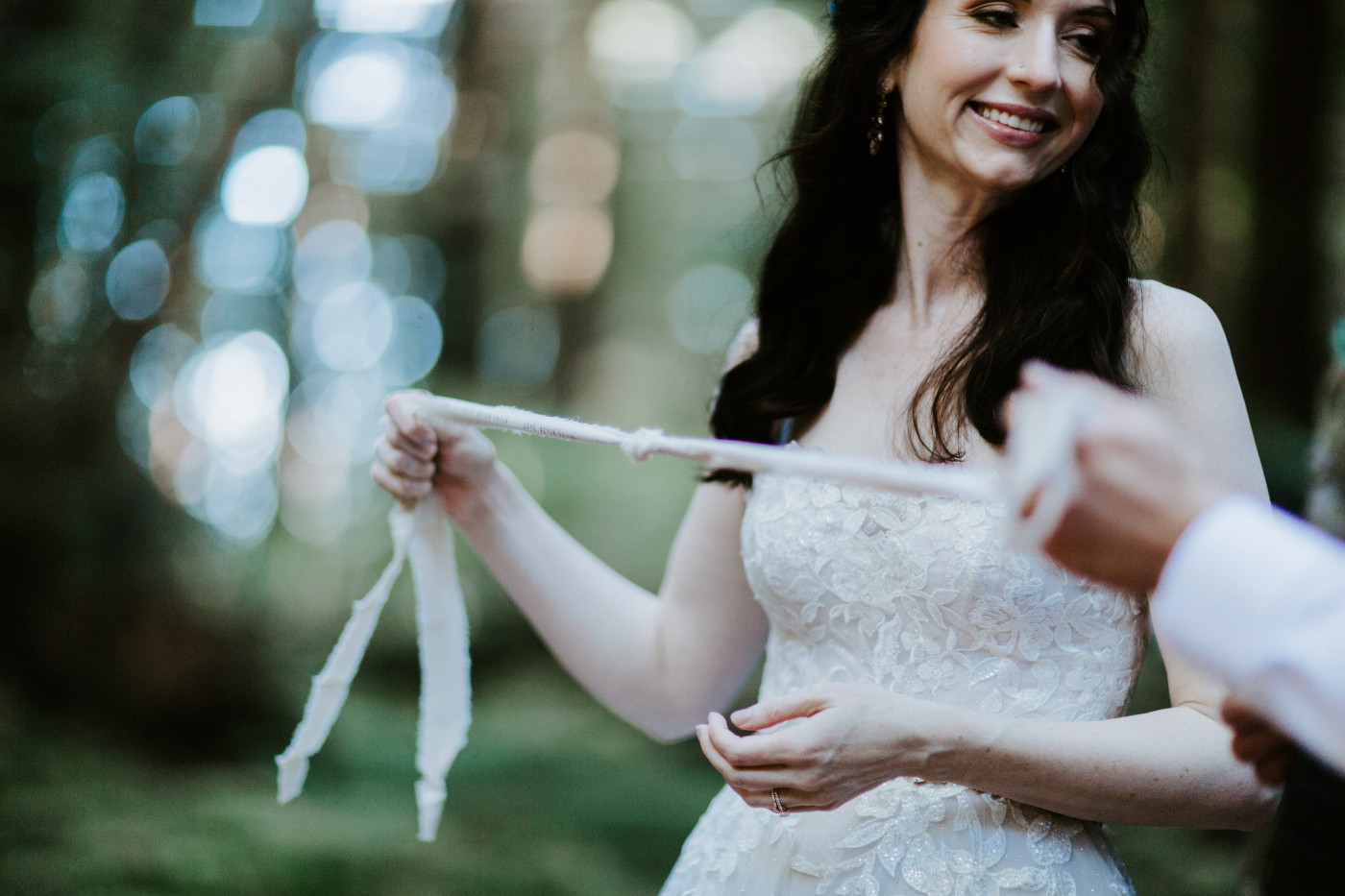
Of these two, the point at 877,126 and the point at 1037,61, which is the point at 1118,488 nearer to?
the point at 1037,61

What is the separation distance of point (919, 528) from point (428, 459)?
0.89m

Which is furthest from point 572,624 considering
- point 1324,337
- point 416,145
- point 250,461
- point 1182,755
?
point 416,145

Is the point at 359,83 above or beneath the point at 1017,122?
beneath

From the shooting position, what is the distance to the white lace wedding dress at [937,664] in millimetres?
1414

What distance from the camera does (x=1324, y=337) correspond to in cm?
482

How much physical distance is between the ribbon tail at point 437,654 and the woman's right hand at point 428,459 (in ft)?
0.15

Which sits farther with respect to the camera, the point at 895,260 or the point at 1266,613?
the point at 895,260

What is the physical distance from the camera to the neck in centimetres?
174

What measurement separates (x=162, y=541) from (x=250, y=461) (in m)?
2.86

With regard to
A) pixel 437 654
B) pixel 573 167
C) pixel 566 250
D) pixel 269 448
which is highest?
pixel 437 654

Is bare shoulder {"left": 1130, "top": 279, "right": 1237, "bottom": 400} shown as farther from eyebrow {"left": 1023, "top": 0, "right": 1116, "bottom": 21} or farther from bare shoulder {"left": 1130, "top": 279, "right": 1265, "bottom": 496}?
eyebrow {"left": 1023, "top": 0, "right": 1116, "bottom": 21}

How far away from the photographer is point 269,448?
340 inches

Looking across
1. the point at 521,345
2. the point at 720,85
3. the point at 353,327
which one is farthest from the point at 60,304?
the point at 720,85

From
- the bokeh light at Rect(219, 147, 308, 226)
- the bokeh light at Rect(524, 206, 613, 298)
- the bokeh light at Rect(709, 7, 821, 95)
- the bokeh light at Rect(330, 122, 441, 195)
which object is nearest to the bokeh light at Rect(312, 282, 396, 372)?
the bokeh light at Rect(330, 122, 441, 195)
